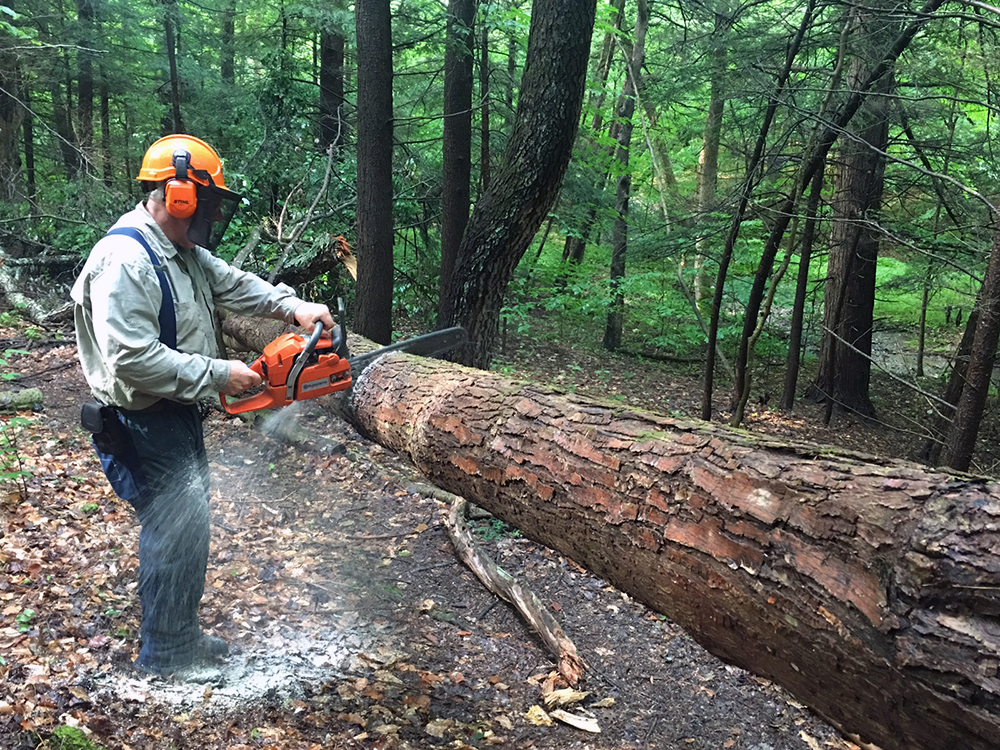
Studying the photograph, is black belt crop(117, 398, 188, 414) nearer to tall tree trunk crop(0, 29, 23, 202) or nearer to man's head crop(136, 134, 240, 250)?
man's head crop(136, 134, 240, 250)

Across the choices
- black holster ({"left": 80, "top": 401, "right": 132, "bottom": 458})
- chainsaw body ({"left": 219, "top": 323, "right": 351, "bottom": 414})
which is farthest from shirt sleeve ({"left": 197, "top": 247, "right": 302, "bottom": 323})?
black holster ({"left": 80, "top": 401, "right": 132, "bottom": 458})

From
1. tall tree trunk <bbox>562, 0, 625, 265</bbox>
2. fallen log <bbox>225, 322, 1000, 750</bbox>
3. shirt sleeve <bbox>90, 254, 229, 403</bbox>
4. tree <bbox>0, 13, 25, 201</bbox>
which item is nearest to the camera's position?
fallen log <bbox>225, 322, 1000, 750</bbox>

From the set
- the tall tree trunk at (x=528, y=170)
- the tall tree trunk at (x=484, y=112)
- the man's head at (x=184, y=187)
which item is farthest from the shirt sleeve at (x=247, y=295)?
the tall tree trunk at (x=484, y=112)

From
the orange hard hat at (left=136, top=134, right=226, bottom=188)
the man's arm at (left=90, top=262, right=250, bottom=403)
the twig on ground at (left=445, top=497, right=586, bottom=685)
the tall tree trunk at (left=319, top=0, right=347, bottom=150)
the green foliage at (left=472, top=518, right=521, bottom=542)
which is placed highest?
the tall tree trunk at (left=319, top=0, right=347, bottom=150)

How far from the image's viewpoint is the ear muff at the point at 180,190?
2832 mm

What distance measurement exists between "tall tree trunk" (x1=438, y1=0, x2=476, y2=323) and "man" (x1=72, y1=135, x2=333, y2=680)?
3913 millimetres

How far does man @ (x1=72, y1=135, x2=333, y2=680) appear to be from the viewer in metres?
2.63

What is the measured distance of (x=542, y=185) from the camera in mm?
5855

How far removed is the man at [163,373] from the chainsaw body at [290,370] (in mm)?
88

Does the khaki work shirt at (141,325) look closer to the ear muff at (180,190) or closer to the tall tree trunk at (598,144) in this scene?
the ear muff at (180,190)

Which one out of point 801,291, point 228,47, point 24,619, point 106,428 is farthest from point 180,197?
point 228,47

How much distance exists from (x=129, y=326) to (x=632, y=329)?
13137 mm

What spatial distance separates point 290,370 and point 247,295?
74 cm

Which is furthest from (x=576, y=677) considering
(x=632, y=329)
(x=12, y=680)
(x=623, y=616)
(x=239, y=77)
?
(x=239, y=77)
